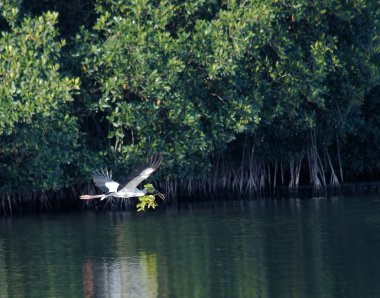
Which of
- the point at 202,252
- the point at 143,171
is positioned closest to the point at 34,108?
the point at 143,171

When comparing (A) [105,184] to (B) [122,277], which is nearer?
(B) [122,277]

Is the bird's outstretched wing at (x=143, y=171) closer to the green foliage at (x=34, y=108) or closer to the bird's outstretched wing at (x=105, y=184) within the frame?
the bird's outstretched wing at (x=105, y=184)

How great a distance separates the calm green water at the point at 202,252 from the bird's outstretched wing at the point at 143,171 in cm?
108

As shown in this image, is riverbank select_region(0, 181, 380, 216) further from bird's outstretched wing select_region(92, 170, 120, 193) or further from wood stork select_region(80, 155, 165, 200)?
wood stork select_region(80, 155, 165, 200)

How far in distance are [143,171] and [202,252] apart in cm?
171

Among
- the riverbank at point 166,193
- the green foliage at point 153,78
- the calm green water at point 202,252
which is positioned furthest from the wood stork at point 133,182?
the riverbank at point 166,193

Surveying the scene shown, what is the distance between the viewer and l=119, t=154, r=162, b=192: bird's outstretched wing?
19797 millimetres

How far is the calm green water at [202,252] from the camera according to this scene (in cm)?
1706

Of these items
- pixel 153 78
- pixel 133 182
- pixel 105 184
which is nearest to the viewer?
pixel 133 182

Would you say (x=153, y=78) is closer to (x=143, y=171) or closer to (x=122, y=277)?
(x=143, y=171)

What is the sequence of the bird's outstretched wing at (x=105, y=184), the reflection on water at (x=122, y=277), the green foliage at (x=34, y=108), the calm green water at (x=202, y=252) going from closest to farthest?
the reflection on water at (x=122, y=277) < the calm green water at (x=202, y=252) < the bird's outstretched wing at (x=105, y=184) < the green foliage at (x=34, y=108)

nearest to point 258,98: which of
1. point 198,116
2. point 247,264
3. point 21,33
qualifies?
point 198,116

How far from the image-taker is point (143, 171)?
65.4 ft

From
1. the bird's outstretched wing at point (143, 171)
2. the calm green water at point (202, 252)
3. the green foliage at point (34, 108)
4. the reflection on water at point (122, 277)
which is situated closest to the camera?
the reflection on water at point (122, 277)
